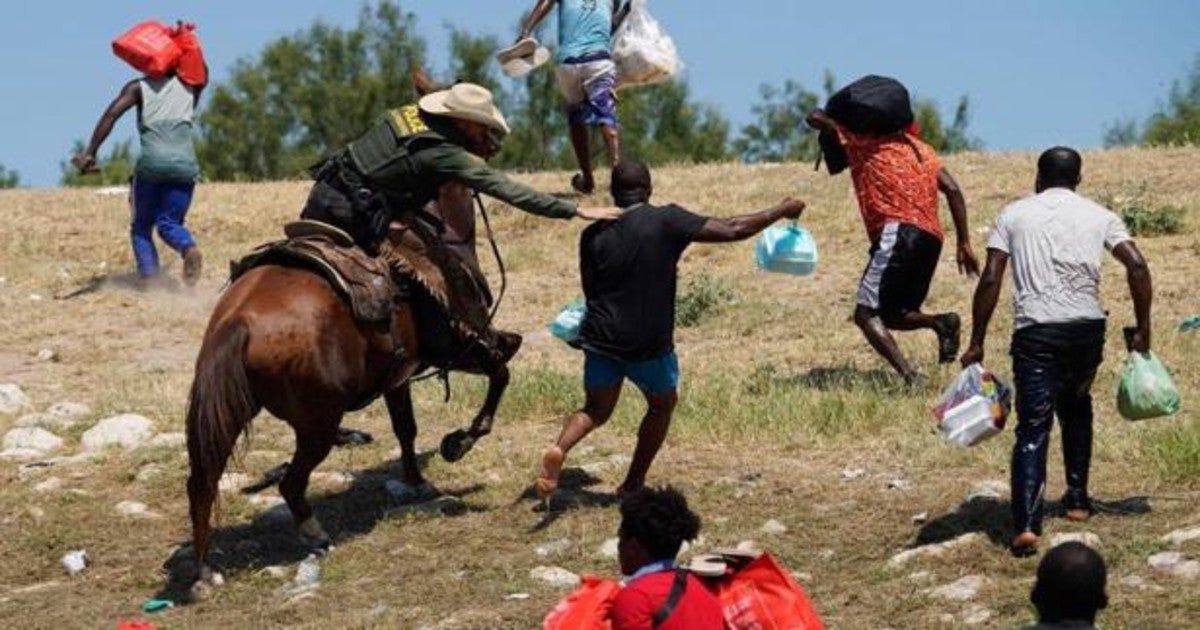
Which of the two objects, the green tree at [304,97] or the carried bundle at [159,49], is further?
the green tree at [304,97]

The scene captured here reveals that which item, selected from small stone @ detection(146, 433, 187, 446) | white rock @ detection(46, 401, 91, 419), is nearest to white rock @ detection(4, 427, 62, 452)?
white rock @ detection(46, 401, 91, 419)

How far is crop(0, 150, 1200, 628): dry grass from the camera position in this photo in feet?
28.0

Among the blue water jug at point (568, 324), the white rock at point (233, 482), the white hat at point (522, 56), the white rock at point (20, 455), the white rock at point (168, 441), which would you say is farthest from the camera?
the white hat at point (522, 56)

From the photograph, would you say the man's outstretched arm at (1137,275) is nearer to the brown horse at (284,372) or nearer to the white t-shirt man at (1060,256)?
the white t-shirt man at (1060,256)

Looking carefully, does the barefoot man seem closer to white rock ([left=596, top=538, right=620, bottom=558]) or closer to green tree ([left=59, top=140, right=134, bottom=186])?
white rock ([left=596, top=538, right=620, bottom=558])

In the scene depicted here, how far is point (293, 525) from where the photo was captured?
10.2 metres

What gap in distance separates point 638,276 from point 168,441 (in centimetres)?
355

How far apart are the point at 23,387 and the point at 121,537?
3.60m

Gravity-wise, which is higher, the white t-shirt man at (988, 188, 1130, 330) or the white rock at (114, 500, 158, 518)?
the white t-shirt man at (988, 188, 1130, 330)

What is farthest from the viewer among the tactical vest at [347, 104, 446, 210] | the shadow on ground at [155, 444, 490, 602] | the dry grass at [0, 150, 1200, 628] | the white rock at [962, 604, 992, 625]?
the tactical vest at [347, 104, 446, 210]

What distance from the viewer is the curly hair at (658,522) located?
6.23m

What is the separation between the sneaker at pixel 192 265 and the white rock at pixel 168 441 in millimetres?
4035

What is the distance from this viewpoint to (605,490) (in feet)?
33.1

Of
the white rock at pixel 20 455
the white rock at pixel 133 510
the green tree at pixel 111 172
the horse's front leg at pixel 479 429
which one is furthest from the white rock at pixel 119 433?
the green tree at pixel 111 172
